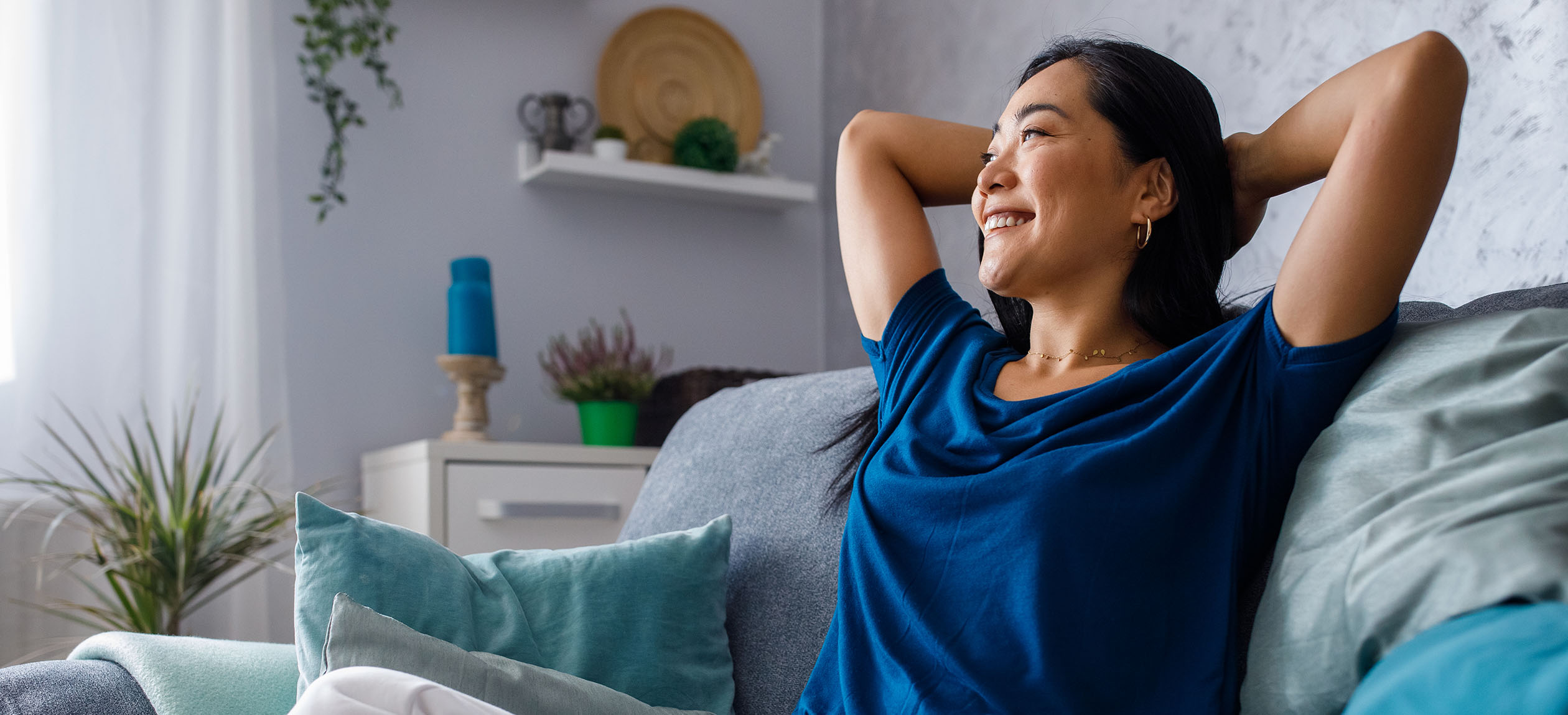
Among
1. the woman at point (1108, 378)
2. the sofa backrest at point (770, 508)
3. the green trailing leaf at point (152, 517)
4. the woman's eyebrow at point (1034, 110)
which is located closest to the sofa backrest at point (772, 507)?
the sofa backrest at point (770, 508)

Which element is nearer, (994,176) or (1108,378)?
(1108,378)

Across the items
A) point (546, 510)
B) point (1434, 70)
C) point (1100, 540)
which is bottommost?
point (546, 510)

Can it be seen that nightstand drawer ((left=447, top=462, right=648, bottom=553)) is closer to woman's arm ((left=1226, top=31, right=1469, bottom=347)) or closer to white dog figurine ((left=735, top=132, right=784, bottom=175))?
white dog figurine ((left=735, top=132, right=784, bottom=175))

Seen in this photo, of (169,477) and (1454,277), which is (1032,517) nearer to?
(1454,277)

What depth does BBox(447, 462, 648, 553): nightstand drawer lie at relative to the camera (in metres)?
2.21

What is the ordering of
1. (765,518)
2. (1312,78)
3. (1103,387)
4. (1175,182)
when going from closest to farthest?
(1103,387)
(1175,182)
(765,518)
(1312,78)

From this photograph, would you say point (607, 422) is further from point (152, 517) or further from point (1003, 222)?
point (1003, 222)

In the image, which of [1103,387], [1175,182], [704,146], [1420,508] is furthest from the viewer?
[704,146]

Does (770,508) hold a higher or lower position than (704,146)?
lower

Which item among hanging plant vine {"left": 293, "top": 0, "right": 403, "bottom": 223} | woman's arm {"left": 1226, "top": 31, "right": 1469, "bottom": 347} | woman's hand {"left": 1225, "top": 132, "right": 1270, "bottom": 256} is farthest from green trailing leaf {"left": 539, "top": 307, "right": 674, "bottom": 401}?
woman's arm {"left": 1226, "top": 31, "right": 1469, "bottom": 347}

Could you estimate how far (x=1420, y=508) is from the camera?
2.41 ft

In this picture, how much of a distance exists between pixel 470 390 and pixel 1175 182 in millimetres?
1720

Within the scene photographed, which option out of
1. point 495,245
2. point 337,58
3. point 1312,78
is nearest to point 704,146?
point 495,245

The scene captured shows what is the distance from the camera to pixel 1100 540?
906 mm
